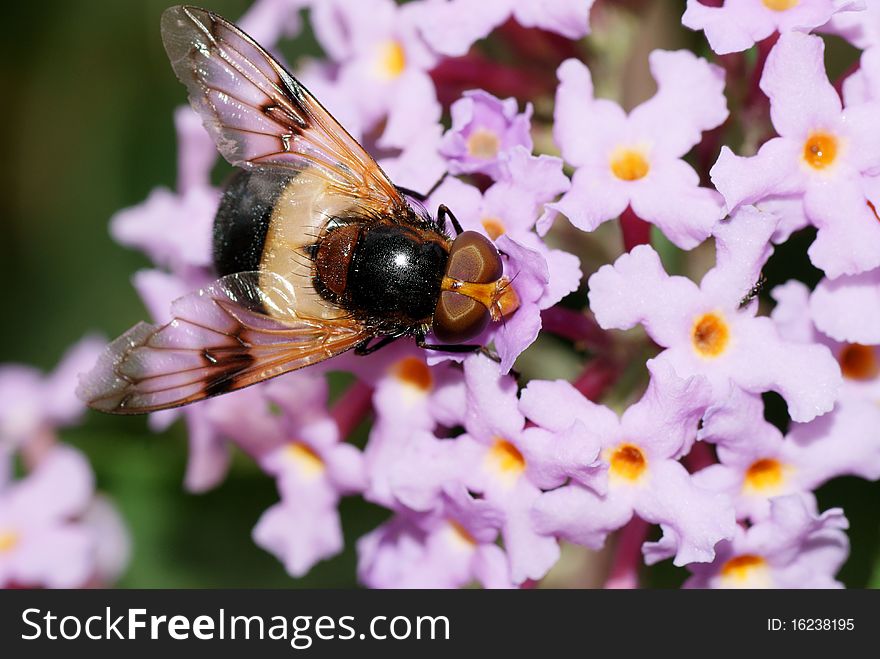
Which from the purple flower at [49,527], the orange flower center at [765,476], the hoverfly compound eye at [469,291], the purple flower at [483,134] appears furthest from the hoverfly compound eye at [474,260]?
the purple flower at [49,527]

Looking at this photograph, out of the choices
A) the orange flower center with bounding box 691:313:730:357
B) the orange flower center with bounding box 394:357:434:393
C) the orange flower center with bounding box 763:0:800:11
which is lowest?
the orange flower center with bounding box 691:313:730:357

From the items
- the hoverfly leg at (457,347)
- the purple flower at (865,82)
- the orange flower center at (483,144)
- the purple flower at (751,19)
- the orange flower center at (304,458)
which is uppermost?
the purple flower at (751,19)

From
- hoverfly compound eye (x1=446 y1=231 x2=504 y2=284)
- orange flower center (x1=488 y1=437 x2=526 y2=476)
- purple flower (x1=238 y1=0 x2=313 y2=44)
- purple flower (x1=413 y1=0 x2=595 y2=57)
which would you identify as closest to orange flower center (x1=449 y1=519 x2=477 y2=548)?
orange flower center (x1=488 y1=437 x2=526 y2=476)

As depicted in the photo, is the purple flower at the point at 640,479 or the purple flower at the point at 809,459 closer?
the purple flower at the point at 640,479

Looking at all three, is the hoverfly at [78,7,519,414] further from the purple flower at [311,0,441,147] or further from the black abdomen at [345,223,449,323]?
the purple flower at [311,0,441,147]

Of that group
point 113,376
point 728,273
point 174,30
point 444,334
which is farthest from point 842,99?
point 113,376

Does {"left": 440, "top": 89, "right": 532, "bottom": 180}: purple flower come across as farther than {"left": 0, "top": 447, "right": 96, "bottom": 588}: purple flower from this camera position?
No

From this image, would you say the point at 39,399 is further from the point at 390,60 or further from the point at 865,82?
the point at 865,82

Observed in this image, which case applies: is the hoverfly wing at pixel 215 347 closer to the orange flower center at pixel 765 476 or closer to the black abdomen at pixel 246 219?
the black abdomen at pixel 246 219
